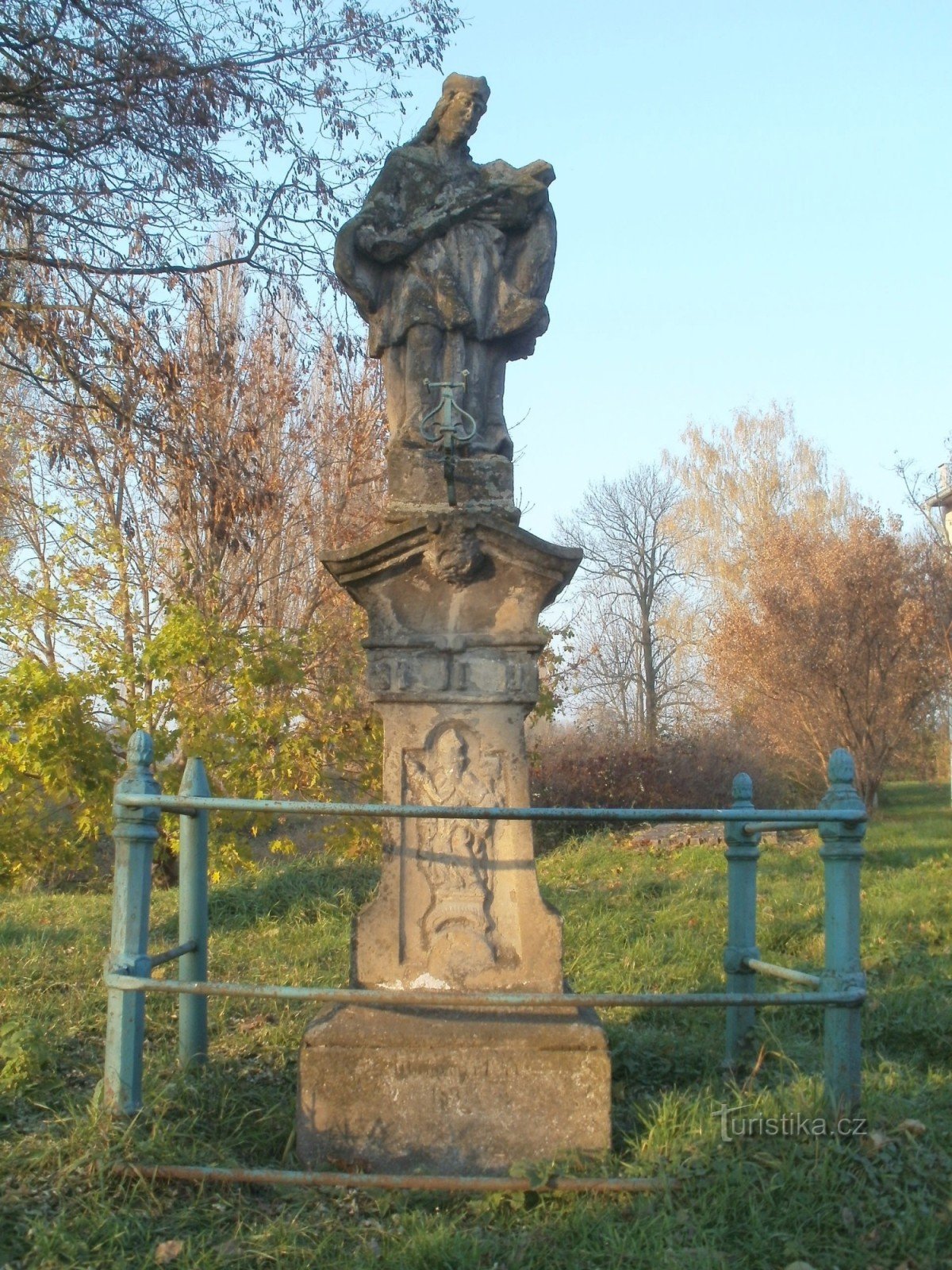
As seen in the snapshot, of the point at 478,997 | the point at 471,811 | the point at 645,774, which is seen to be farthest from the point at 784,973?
the point at 645,774

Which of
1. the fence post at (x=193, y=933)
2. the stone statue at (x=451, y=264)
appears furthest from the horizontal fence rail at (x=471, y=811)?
the stone statue at (x=451, y=264)

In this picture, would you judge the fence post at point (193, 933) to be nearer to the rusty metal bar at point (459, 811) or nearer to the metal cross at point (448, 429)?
the rusty metal bar at point (459, 811)

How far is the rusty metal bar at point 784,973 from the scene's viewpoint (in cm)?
389

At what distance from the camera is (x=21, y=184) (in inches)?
356

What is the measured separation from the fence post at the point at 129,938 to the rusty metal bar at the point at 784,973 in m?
2.09

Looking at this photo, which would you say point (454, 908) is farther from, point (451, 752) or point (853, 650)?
point (853, 650)

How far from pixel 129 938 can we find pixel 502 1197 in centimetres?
139

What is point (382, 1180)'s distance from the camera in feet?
11.7

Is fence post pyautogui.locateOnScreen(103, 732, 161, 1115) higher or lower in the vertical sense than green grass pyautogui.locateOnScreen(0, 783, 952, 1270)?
higher

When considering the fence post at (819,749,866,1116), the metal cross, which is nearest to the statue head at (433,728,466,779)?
the metal cross

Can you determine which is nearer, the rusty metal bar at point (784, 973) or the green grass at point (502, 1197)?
the green grass at point (502, 1197)

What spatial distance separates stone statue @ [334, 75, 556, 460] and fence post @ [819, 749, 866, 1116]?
1.95 metres

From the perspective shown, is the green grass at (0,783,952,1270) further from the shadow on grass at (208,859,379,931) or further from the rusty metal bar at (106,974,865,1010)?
the shadow on grass at (208,859,379,931)

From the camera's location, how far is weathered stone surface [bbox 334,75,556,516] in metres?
4.79
